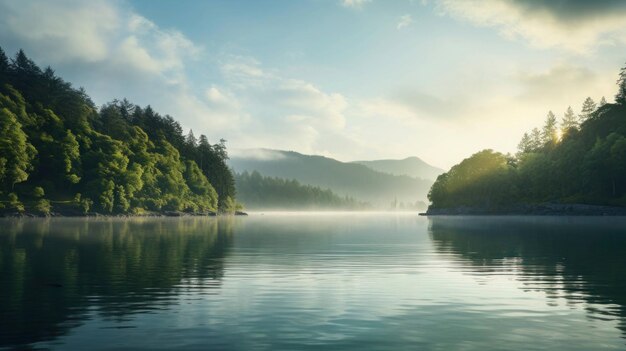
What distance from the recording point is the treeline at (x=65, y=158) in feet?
428

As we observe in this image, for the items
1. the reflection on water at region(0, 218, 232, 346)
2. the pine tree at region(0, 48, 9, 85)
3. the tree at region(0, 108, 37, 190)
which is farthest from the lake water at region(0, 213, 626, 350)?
the pine tree at region(0, 48, 9, 85)

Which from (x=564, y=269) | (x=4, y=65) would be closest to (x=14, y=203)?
(x=4, y=65)

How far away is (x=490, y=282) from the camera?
30.4m

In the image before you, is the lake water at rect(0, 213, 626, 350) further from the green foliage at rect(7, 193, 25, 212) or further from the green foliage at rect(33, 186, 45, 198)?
the green foliage at rect(33, 186, 45, 198)

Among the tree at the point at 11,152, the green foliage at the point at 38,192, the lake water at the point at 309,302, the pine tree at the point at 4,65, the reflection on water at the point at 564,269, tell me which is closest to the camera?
the lake water at the point at 309,302

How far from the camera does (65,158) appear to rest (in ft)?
483

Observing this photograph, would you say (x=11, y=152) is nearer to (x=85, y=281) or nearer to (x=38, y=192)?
(x=38, y=192)

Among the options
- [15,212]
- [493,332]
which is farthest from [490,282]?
[15,212]

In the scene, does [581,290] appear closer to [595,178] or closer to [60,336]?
[60,336]

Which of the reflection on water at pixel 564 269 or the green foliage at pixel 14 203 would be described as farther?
the green foliage at pixel 14 203

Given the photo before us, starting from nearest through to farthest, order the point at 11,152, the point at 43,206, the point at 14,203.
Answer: the point at 14,203, the point at 11,152, the point at 43,206

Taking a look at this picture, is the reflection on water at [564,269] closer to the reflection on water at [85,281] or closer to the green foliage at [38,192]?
the reflection on water at [85,281]

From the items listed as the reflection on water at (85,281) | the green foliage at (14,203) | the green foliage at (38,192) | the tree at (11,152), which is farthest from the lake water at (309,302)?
the green foliage at (38,192)

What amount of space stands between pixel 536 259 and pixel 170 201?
16283 cm
